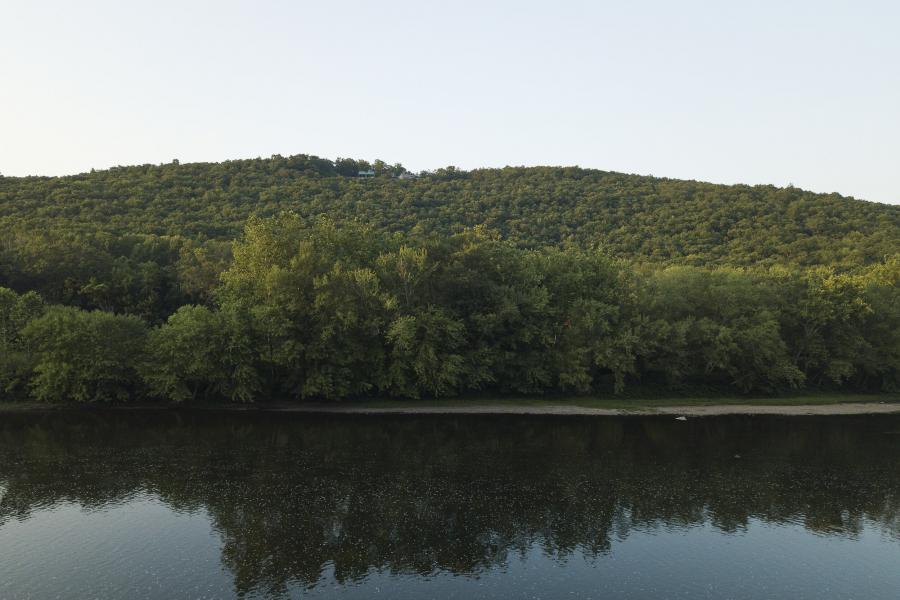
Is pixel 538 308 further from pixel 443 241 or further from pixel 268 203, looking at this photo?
pixel 268 203

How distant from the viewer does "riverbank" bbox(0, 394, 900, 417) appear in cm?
5562

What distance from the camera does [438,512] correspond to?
30219 millimetres

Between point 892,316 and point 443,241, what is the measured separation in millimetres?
49624

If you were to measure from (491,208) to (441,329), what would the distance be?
5585 cm

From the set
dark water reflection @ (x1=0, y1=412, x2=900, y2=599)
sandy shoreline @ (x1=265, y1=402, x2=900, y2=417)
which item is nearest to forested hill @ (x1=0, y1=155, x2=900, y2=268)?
sandy shoreline @ (x1=265, y1=402, x2=900, y2=417)

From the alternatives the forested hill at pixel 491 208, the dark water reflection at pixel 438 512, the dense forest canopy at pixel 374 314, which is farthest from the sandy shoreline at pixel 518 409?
the forested hill at pixel 491 208

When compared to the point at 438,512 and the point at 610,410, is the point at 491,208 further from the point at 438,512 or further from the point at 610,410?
the point at 438,512

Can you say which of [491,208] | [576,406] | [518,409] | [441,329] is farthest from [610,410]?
[491,208]

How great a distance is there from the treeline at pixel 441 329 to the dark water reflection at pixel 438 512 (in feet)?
24.4

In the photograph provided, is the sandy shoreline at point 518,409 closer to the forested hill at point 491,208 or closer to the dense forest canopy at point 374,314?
the dense forest canopy at point 374,314

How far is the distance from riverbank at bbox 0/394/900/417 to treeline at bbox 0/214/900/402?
1332 mm

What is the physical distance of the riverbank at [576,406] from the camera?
2190 inches

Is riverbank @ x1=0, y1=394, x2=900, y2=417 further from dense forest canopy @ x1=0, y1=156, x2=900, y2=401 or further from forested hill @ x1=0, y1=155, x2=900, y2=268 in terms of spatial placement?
forested hill @ x1=0, y1=155, x2=900, y2=268

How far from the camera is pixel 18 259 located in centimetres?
6438
